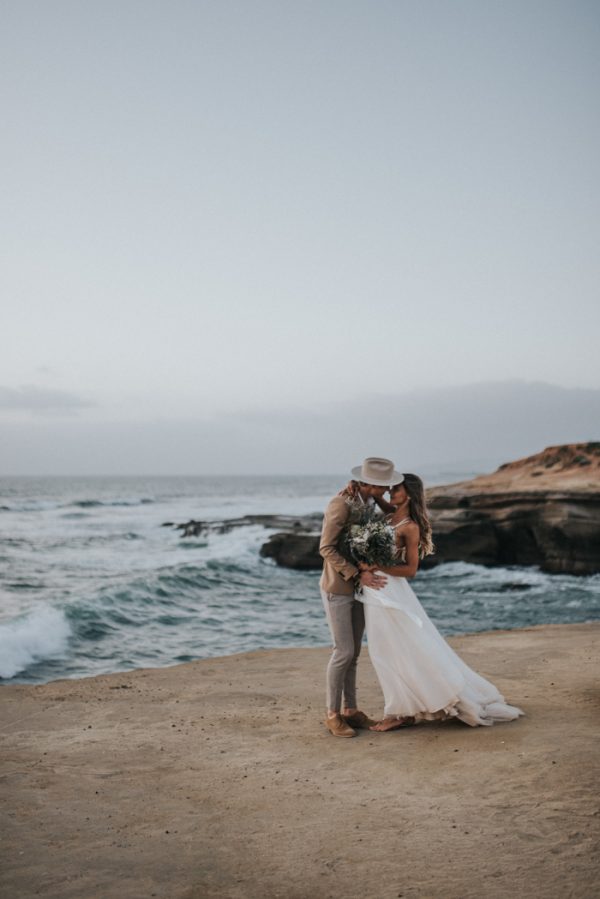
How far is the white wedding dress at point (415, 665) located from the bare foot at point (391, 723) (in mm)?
80

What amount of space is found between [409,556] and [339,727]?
1.64 meters

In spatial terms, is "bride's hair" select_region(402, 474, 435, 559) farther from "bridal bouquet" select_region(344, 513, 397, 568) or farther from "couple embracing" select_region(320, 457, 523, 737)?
"bridal bouquet" select_region(344, 513, 397, 568)

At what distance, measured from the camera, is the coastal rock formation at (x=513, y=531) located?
2088cm

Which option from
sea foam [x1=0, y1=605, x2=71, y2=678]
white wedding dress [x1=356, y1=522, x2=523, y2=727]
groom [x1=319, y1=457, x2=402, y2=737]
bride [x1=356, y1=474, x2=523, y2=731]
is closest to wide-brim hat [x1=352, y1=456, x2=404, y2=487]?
groom [x1=319, y1=457, x2=402, y2=737]

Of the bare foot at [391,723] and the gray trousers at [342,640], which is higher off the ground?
the gray trousers at [342,640]

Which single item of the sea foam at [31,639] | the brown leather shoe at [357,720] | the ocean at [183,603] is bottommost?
the ocean at [183,603]

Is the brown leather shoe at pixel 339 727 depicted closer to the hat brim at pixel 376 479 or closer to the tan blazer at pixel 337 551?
the tan blazer at pixel 337 551

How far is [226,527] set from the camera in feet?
107

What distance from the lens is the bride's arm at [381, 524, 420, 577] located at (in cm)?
603

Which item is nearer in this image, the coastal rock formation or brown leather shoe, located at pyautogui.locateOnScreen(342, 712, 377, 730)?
brown leather shoe, located at pyautogui.locateOnScreen(342, 712, 377, 730)

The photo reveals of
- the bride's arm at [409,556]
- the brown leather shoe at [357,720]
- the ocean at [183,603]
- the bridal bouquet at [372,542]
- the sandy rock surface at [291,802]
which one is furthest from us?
the ocean at [183,603]

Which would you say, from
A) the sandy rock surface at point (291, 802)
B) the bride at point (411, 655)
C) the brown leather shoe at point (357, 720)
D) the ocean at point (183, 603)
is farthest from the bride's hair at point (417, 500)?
the ocean at point (183, 603)

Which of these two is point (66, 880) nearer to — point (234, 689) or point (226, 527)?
point (234, 689)

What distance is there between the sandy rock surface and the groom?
32 cm
